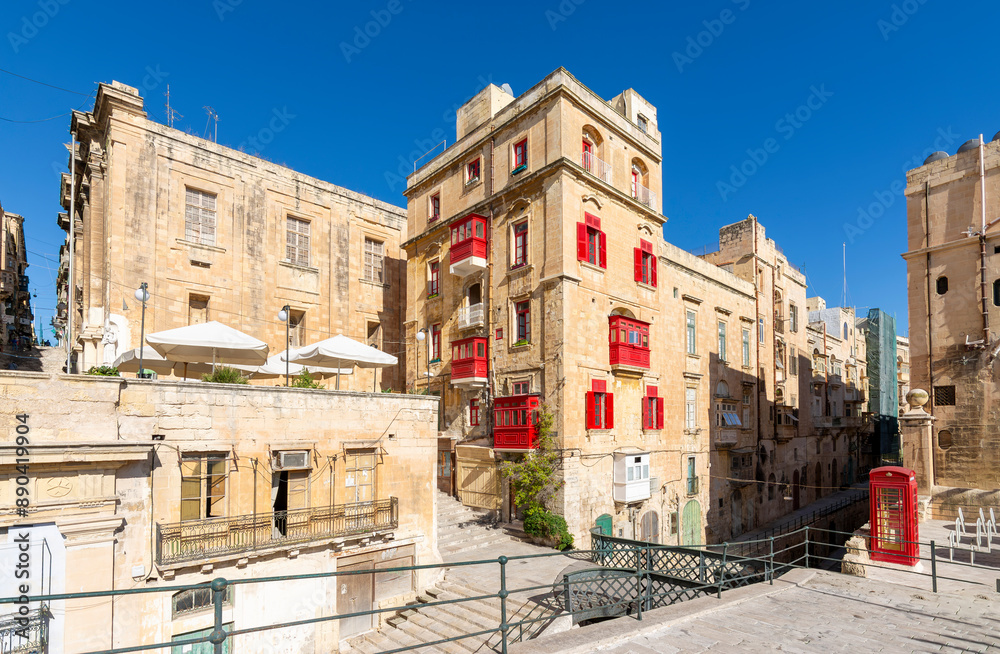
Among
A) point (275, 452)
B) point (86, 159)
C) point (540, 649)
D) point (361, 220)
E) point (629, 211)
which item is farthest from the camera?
point (361, 220)

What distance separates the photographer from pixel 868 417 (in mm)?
48531

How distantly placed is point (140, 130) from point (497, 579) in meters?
20.5

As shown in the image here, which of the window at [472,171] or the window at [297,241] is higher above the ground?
the window at [472,171]

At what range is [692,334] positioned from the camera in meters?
28.4

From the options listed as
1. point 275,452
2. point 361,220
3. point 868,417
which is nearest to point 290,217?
point 361,220

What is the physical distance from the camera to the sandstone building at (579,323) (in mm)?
21281

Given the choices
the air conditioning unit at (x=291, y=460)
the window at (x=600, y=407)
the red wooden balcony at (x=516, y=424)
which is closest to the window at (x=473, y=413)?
the red wooden balcony at (x=516, y=424)

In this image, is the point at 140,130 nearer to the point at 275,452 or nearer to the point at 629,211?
the point at 275,452

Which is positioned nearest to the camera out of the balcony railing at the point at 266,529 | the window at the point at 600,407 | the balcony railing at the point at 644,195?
the balcony railing at the point at 266,529

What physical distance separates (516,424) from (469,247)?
766cm

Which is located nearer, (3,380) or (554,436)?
(3,380)

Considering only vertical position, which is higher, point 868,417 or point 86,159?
→ point 86,159

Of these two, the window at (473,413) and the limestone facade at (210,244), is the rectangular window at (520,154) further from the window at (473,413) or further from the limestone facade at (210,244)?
the window at (473,413)

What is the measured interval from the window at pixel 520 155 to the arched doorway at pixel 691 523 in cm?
1702
